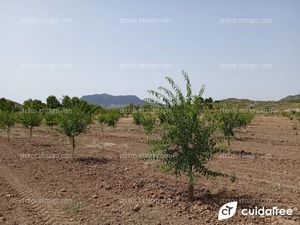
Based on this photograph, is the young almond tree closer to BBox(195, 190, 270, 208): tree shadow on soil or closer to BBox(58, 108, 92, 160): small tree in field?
BBox(195, 190, 270, 208): tree shadow on soil

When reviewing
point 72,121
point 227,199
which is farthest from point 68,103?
point 227,199

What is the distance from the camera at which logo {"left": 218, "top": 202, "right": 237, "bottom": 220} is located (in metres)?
9.55

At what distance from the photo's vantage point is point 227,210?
9852mm

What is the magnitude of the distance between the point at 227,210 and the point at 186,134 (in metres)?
2.43

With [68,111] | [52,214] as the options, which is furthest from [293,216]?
[68,111]

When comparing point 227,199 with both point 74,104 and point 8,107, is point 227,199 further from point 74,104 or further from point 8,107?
point 8,107

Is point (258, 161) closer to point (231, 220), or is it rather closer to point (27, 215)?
point (231, 220)

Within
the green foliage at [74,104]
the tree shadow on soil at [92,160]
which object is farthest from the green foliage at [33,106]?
the tree shadow on soil at [92,160]

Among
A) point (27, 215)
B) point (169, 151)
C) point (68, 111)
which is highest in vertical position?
point (68, 111)

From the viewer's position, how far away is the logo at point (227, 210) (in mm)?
9550

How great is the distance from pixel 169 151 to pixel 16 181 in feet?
22.7

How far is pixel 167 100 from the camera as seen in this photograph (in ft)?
37.1

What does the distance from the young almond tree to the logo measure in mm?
1043

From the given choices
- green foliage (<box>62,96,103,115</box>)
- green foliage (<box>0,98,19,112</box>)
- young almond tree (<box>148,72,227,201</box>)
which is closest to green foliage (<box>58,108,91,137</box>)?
green foliage (<box>62,96,103,115</box>)
